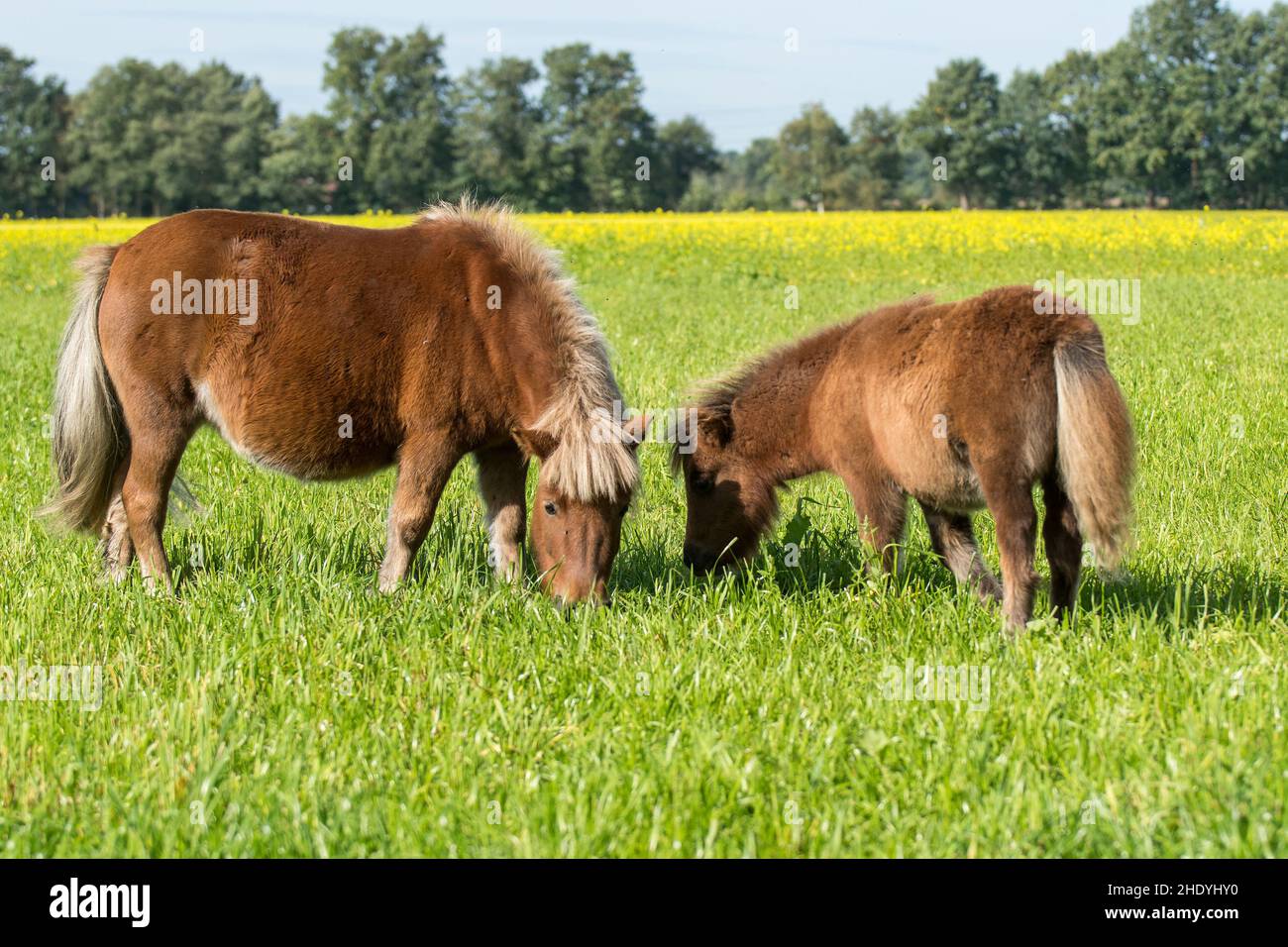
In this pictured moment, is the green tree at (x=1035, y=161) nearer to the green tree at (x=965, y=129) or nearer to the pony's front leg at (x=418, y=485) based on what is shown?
the green tree at (x=965, y=129)

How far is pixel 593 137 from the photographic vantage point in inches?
2334

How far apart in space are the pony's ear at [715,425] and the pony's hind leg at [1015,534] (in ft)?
5.26

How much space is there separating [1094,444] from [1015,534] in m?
0.48

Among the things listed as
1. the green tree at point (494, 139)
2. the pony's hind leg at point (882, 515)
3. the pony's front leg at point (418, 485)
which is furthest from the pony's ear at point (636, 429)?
the green tree at point (494, 139)

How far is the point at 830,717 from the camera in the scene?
418cm

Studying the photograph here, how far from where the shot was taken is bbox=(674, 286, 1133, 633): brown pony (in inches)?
195

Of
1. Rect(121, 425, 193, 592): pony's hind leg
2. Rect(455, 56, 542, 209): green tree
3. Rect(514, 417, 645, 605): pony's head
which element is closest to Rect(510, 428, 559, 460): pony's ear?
Rect(514, 417, 645, 605): pony's head

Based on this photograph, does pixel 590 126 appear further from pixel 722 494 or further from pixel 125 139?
pixel 722 494

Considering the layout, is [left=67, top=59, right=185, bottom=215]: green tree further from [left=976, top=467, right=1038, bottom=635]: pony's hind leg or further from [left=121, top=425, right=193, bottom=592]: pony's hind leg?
[left=976, top=467, right=1038, bottom=635]: pony's hind leg

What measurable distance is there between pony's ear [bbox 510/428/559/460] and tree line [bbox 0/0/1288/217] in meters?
46.5

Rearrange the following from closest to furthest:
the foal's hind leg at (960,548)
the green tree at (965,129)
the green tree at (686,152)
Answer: the foal's hind leg at (960,548) < the green tree at (965,129) < the green tree at (686,152)

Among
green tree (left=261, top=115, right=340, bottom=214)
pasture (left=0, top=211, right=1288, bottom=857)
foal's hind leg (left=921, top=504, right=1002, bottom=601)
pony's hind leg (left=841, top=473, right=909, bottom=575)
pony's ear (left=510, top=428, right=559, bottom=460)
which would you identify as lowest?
pasture (left=0, top=211, right=1288, bottom=857)

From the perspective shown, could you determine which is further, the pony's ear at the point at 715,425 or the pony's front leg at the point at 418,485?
the pony's ear at the point at 715,425

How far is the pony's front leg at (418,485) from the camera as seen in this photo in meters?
5.72
